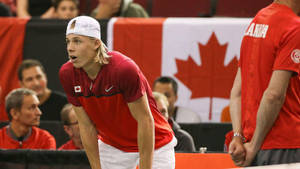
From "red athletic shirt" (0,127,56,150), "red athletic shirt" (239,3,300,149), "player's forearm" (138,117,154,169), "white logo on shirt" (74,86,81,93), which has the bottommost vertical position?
"red athletic shirt" (0,127,56,150)

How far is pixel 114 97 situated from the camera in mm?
3516

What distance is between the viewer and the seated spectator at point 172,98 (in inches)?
239

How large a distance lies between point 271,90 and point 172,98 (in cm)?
363

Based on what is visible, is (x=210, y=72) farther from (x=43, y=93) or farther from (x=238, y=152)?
(x=238, y=152)

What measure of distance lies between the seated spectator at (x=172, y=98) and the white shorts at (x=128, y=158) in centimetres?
225

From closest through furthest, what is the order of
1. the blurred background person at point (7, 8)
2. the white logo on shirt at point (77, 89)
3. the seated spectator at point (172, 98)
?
the white logo on shirt at point (77, 89) → the seated spectator at point (172, 98) → the blurred background person at point (7, 8)

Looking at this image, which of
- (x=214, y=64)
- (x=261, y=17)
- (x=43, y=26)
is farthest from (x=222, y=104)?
(x=261, y=17)

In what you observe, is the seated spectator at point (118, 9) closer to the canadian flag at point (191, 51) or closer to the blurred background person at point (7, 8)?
the canadian flag at point (191, 51)

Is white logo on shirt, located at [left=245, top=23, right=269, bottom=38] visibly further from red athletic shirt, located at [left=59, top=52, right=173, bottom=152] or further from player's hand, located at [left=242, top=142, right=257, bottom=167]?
red athletic shirt, located at [left=59, top=52, right=173, bottom=152]

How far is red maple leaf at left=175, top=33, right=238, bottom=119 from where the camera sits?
6.48 m

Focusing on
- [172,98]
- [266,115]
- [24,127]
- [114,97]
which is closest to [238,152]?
[266,115]

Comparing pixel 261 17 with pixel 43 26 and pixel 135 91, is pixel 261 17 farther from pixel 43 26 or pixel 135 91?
pixel 43 26

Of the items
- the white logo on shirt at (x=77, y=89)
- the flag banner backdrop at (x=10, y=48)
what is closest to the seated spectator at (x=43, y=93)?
the flag banner backdrop at (x=10, y=48)

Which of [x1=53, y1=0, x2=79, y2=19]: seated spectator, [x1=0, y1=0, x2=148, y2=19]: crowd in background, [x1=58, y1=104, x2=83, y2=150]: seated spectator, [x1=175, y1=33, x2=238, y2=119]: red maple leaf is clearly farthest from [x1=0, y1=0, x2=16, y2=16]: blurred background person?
[x1=175, y1=33, x2=238, y2=119]: red maple leaf
